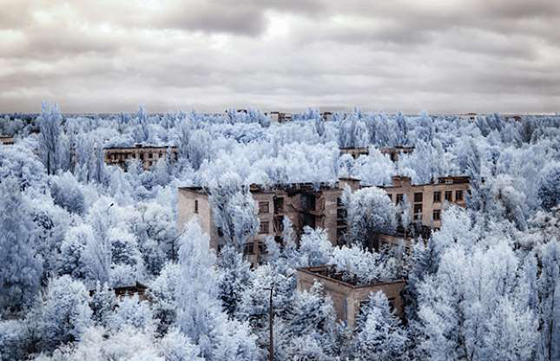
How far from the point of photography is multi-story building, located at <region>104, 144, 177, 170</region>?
97938mm

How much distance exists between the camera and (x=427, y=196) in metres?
54.4

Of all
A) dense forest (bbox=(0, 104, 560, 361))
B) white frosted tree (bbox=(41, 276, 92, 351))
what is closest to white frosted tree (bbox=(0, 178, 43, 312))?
dense forest (bbox=(0, 104, 560, 361))

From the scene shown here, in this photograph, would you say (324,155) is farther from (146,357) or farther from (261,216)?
(146,357)

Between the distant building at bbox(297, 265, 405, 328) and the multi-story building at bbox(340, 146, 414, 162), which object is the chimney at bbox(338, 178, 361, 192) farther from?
the multi-story building at bbox(340, 146, 414, 162)

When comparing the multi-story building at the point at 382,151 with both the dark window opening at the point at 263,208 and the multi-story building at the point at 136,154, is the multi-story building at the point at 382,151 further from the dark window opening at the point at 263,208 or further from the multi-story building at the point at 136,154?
the dark window opening at the point at 263,208

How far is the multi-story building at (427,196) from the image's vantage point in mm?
53062

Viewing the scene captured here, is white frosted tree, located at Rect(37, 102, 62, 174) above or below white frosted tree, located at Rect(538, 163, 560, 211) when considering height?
above

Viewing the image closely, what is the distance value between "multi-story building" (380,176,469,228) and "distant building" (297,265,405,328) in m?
18.3

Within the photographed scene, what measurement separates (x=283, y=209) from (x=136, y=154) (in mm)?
56502

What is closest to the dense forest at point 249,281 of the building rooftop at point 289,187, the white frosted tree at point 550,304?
the white frosted tree at point 550,304

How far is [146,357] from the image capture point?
22250 mm

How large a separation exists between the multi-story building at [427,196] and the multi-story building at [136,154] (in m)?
51.9

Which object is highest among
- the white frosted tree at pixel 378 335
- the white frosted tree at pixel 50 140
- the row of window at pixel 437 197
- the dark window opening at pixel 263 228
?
the white frosted tree at pixel 50 140

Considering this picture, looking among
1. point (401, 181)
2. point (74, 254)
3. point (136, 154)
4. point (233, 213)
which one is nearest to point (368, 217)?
point (233, 213)
